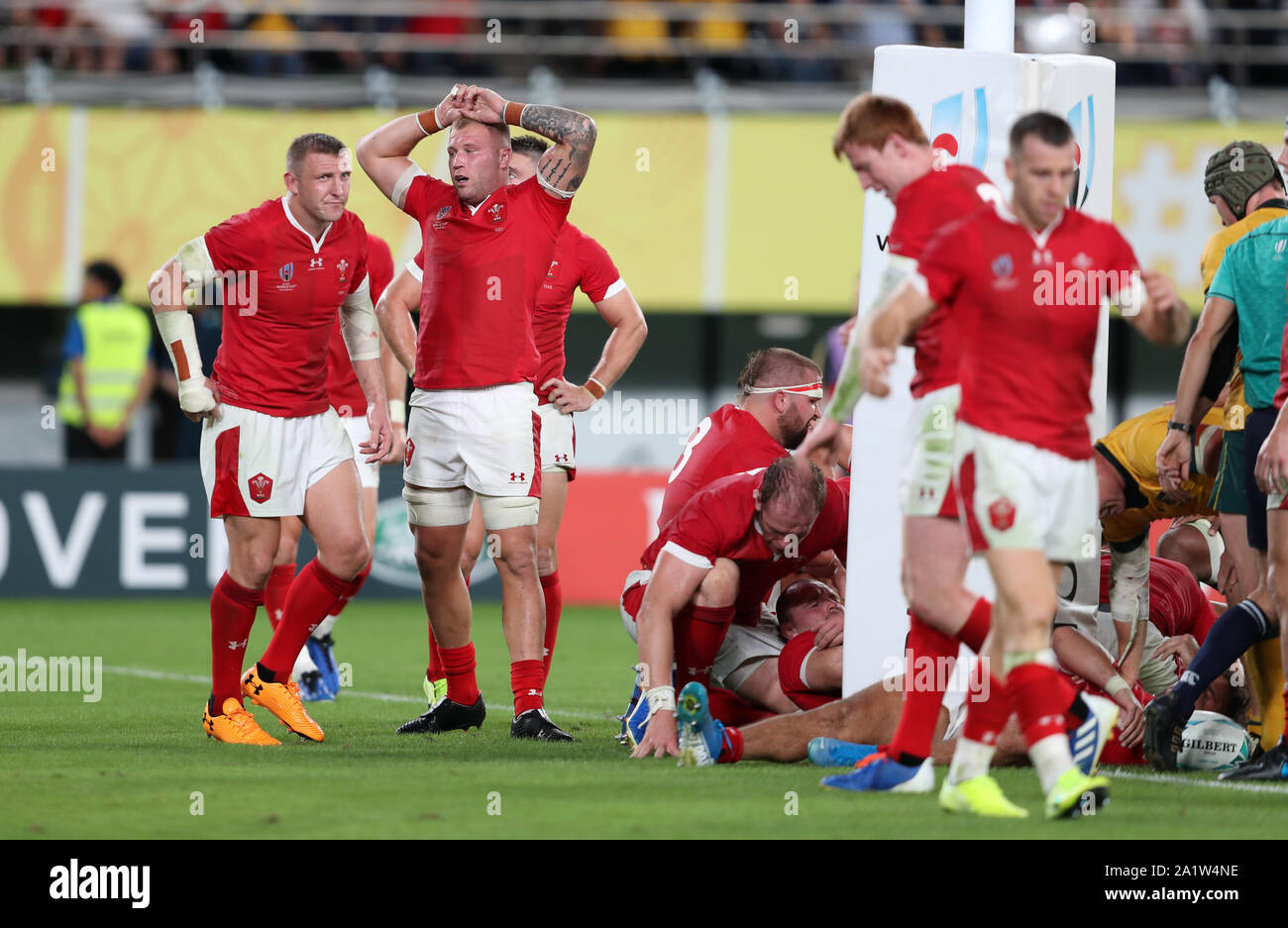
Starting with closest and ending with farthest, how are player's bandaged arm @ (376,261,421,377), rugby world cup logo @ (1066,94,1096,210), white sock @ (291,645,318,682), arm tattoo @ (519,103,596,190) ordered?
rugby world cup logo @ (1066,94,1096,210)
arm tattoo @ (519,103,596,190)
player's bandaged arm @ (376,261,421,377)
white sock @ (291,645,318,682)

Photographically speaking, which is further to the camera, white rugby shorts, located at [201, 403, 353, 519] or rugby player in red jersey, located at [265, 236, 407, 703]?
rugby player in red jersey, located at [265, 236, 407, 703]

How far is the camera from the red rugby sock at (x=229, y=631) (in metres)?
7.80

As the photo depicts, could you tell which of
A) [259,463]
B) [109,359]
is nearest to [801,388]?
[259,463]

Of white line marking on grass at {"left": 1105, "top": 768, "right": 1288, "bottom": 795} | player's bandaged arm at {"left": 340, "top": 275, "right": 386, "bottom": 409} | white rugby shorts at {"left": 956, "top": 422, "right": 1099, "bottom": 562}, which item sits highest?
player's bandaged arm at {"left": 340, "top": 275, "right": 386, "bottom": 409}

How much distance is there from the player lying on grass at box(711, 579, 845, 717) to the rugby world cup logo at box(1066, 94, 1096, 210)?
1.94m

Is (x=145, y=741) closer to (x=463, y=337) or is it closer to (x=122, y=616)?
(x=463, y=337)

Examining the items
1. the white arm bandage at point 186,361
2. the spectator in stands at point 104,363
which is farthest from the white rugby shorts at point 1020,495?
the spectator in stands at point 104,363

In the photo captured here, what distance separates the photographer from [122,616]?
47.5 ft

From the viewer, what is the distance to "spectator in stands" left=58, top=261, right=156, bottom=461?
1647 cm

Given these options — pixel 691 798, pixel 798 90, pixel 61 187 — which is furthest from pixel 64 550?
pixel 691 798

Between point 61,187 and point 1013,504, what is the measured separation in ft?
45.7

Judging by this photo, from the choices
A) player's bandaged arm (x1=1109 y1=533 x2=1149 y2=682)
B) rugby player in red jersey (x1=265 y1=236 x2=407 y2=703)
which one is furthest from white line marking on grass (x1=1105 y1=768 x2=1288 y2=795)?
rugby player in red jersey (x1=265 y1=236 x2=407 y2=703)

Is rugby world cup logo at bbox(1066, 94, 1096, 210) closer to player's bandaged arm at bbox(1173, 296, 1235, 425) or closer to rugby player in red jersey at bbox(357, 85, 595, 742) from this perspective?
player's bandaged arm at bbox(1173, 296, 1235, 425)

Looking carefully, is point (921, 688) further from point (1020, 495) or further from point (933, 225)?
point (933, 225)
